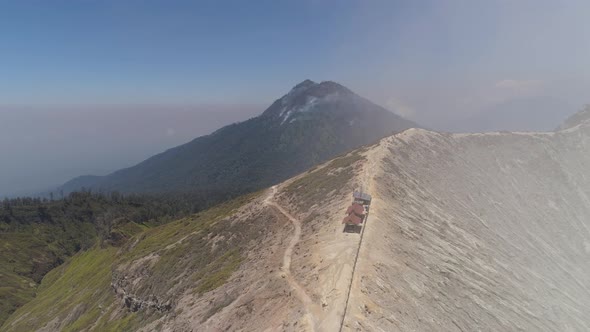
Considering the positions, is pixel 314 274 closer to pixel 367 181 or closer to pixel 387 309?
pixel 387 309

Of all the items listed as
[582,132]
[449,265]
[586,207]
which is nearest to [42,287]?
[449,265]

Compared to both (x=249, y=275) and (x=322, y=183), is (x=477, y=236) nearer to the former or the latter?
(x=322, y=183)

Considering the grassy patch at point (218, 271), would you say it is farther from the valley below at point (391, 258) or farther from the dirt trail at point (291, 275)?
the dirt trail at point (291, 275)

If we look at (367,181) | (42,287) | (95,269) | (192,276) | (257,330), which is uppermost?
(367,181)

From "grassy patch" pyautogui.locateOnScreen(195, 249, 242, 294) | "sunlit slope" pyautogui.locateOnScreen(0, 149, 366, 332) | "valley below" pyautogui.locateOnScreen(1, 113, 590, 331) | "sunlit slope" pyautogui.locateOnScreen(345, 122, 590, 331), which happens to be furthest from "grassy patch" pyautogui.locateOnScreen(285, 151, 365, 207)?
"grassy patch" pyautogui.locateOnScreen(195, 249, 242, 294)

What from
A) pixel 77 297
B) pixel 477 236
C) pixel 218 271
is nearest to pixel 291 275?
pixel 218 271

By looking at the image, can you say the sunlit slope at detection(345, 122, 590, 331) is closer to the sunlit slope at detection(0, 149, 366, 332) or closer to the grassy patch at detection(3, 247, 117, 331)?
the sunlit slope at detection(0, 149, 366, 332)

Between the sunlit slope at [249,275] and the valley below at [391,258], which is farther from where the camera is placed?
the valley below at [391,258]

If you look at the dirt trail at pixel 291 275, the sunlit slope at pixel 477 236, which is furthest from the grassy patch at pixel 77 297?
the sunlit slope at pixel 477 236
